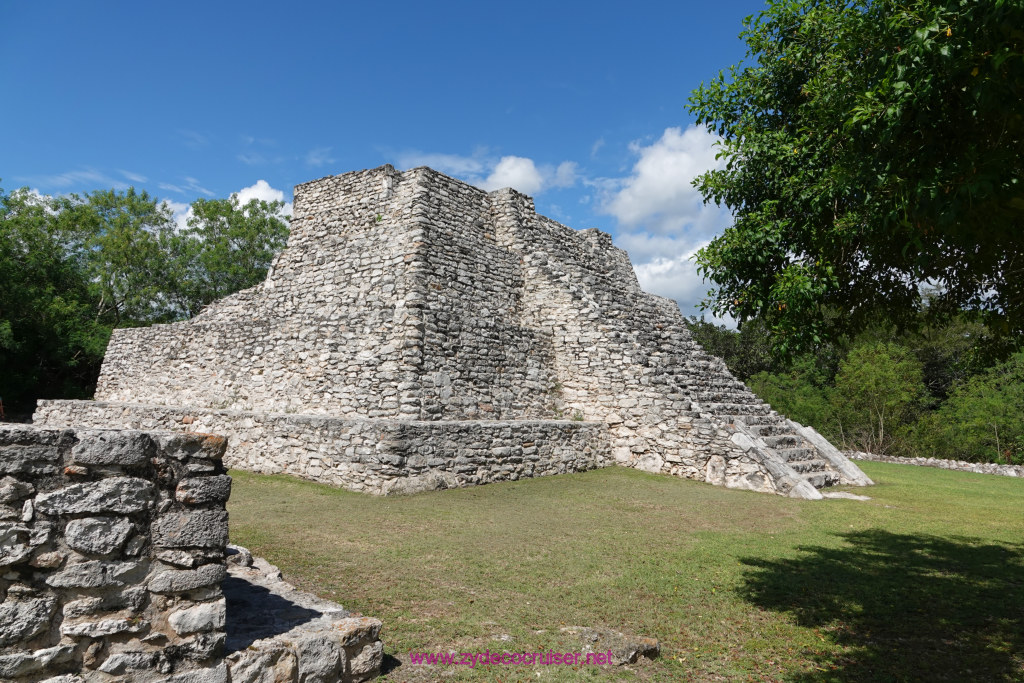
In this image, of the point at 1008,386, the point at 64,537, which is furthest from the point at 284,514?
the point at 1008,386

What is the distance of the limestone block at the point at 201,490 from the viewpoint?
10.4ft

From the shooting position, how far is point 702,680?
12.5 feet

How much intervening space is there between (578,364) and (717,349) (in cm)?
2829

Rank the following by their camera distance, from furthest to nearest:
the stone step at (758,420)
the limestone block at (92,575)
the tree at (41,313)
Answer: the tree at (41,313), the stone step at (758,420), the limestone block at (92,575)

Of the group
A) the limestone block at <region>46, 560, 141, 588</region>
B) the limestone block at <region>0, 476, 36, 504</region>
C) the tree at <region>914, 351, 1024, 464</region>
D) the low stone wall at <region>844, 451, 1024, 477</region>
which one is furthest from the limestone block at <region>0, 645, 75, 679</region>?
the tree at <region>914, 351, 1024, 464</region>

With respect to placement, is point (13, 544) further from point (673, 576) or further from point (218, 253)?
point (218, 253)

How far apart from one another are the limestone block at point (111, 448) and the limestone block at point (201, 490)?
23cm

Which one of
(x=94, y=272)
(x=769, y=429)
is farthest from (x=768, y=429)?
(x=94, y=272)

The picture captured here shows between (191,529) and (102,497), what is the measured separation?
0.45 metres

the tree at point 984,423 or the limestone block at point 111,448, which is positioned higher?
the tree at point 984,423

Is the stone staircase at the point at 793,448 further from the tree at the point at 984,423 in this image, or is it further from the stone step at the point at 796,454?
the tree at the point at 984,423

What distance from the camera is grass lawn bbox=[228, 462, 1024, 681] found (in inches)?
164

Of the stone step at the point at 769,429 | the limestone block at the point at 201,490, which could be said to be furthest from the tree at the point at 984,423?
the limestone block at the point at 201,490

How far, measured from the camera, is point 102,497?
9.63 feet
